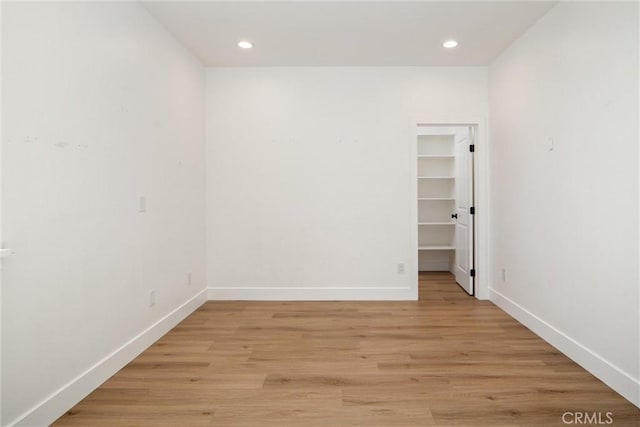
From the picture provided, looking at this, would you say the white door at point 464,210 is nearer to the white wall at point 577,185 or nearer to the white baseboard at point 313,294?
the white wall at point 577,185

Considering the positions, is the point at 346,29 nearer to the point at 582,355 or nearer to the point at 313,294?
the point at 313,294

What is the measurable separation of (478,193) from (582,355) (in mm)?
2019

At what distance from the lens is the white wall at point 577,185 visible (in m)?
2.13

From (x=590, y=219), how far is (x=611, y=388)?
1.05 metres

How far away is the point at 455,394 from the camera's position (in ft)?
7.00

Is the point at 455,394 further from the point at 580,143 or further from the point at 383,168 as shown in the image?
the point at 383,168

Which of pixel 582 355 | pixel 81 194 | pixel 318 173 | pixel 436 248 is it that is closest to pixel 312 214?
pixel 318 173

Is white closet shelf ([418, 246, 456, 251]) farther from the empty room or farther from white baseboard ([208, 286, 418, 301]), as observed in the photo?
white baseboard ([208, 286, 418, 301])

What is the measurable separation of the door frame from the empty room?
26 mm

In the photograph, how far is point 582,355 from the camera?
2.49 metres

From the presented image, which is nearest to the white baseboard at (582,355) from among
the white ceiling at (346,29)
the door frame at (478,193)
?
the door frame at (478,193)

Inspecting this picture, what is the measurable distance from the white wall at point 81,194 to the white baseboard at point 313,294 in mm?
932

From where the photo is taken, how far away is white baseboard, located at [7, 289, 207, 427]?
71.1 inches

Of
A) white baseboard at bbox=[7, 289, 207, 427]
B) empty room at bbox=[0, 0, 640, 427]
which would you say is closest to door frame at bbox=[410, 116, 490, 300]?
Answer: empty room at bbox=[0, 0, 640, 427]
